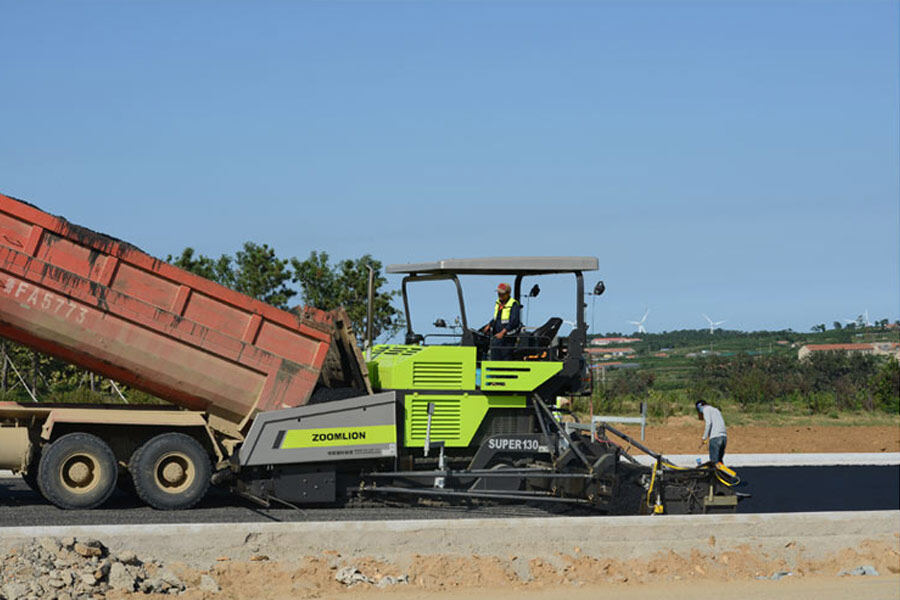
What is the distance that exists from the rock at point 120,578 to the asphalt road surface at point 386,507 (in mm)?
2062

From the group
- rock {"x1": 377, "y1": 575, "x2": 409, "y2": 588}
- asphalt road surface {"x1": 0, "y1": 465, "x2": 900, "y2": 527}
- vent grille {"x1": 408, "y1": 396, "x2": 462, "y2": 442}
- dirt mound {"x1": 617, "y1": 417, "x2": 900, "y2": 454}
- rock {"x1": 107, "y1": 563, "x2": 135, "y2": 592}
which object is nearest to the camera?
rock {"x1": 107, "y1": 563, "x2": 135, "y2": 592}

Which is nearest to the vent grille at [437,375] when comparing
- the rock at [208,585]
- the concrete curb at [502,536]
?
the concrete curb at [502,536]

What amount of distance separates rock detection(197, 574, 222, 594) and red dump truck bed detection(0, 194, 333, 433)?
9.71 feet

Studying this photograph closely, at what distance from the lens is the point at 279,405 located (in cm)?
1251

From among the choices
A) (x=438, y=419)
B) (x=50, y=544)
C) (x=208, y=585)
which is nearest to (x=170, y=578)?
(x=208, y=585)

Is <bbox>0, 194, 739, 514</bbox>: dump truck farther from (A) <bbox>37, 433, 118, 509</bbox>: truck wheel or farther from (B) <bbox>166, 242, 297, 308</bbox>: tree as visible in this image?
(B) <bbox>166, 242, 297, 308</bbox>: tree

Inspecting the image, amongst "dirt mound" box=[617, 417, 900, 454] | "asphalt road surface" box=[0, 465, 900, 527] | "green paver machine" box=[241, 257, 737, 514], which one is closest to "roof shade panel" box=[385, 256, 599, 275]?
"green paver machine" box=[241, 257, 737, 514]

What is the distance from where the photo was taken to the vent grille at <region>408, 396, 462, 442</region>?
1282cm

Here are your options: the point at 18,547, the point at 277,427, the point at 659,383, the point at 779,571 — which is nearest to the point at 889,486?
the point at 779,571

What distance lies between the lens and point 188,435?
12555 millimetres

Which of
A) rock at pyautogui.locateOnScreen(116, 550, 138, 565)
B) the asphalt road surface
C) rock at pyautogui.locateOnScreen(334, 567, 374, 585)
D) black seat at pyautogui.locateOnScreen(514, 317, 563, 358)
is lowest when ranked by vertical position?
rock at pyautogui.locateOnScreen(334, 567, 374, 585)

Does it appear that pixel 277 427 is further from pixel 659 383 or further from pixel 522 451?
pixel 659 383

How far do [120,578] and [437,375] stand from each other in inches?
184

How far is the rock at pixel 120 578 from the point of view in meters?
9.23
